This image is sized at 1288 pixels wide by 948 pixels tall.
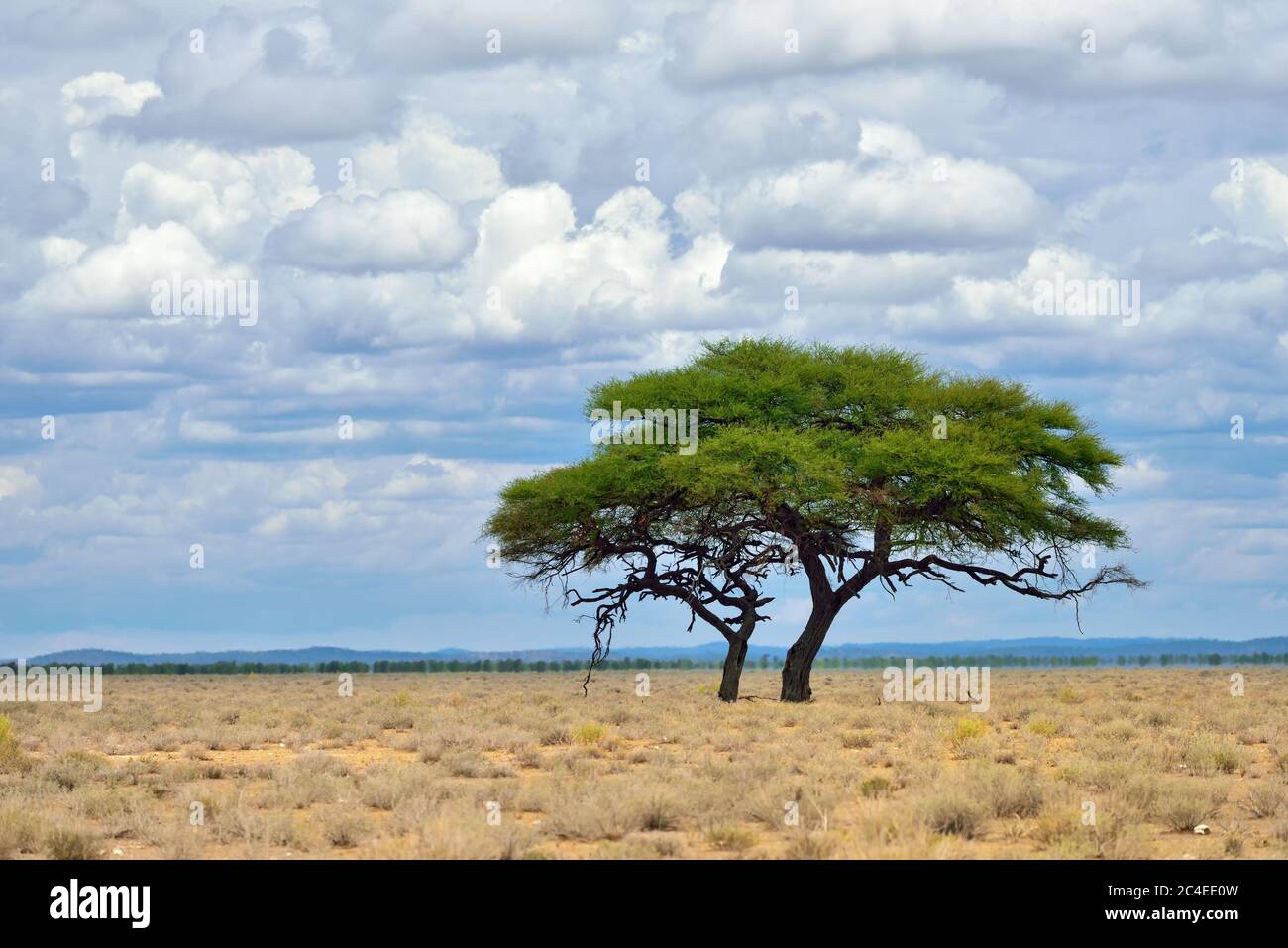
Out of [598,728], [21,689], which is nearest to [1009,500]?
[598,728]

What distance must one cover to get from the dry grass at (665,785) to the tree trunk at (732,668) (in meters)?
3.83

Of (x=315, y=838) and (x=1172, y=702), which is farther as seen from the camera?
(x=1172, y=702)

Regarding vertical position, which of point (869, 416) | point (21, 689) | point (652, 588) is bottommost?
point (21, 689)

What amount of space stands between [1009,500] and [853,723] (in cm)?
848

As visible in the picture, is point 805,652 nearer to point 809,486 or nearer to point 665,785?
point 809,486

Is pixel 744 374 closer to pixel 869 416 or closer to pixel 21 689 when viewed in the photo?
pixel 869 416

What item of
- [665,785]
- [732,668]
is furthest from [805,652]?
[665,785]

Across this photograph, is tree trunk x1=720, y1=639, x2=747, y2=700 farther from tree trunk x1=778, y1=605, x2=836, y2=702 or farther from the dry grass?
the dry grass

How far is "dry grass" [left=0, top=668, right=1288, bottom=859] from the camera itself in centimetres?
1505

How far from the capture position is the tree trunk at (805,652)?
38.0 meters

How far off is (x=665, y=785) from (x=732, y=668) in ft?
A: 66.5

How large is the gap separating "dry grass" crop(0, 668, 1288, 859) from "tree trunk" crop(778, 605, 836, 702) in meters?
3.16

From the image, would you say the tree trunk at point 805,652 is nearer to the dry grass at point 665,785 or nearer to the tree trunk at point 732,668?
the tree trunk at point 732,668

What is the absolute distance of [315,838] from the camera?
50.8 ft
